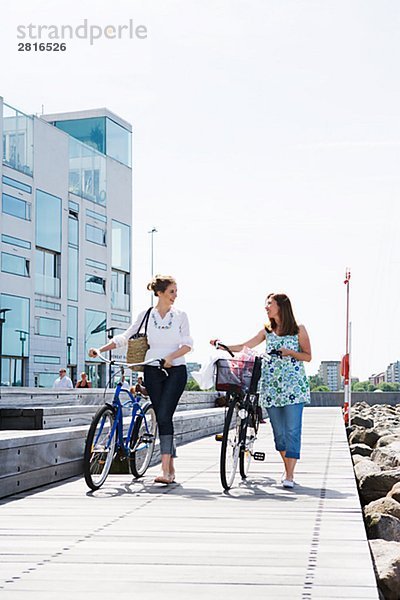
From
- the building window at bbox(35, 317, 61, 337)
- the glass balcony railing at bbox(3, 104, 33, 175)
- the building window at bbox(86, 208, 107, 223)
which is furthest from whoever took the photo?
the building window at bbox(86, 208, 107, 223)

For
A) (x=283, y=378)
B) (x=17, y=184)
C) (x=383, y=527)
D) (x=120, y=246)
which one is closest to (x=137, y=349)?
(x=283, y=378)

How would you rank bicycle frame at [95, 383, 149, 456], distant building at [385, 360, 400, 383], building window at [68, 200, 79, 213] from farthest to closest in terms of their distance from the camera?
distant building at [385, 360, 400, 383]
building window at [68, 200, 79, 213]
bicycle frame at [95, 383, 149, 456]

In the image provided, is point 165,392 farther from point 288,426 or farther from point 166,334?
point 288,426

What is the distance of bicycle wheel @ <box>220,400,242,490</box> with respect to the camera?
9461 millimetres

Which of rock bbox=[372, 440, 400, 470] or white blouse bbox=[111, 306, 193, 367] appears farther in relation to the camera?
rock bbox=[372, 440, 400, 470]

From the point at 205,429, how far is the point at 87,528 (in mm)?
12764

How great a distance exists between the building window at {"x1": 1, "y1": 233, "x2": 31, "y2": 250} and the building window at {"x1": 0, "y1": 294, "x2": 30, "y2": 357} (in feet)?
8.10

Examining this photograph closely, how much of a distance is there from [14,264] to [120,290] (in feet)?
47.7

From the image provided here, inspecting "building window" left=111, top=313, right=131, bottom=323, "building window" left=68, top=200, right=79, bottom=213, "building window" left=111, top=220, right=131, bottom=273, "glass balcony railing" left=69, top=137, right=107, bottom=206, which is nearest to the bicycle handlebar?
"building window" left=68, top=200, right=79, bottom=213

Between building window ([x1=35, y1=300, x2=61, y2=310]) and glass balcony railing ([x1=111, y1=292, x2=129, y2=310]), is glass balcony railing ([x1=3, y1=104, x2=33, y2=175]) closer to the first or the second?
building window ([x1=35, y1=300, x2=61, y2=310])

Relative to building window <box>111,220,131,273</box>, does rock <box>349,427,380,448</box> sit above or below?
below

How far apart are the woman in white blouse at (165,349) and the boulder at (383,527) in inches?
76.2

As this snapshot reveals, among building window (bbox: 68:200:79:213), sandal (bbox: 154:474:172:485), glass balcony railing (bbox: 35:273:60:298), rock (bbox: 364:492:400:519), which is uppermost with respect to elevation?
building window (bbox: 68:200:79:213)

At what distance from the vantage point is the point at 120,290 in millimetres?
62000
